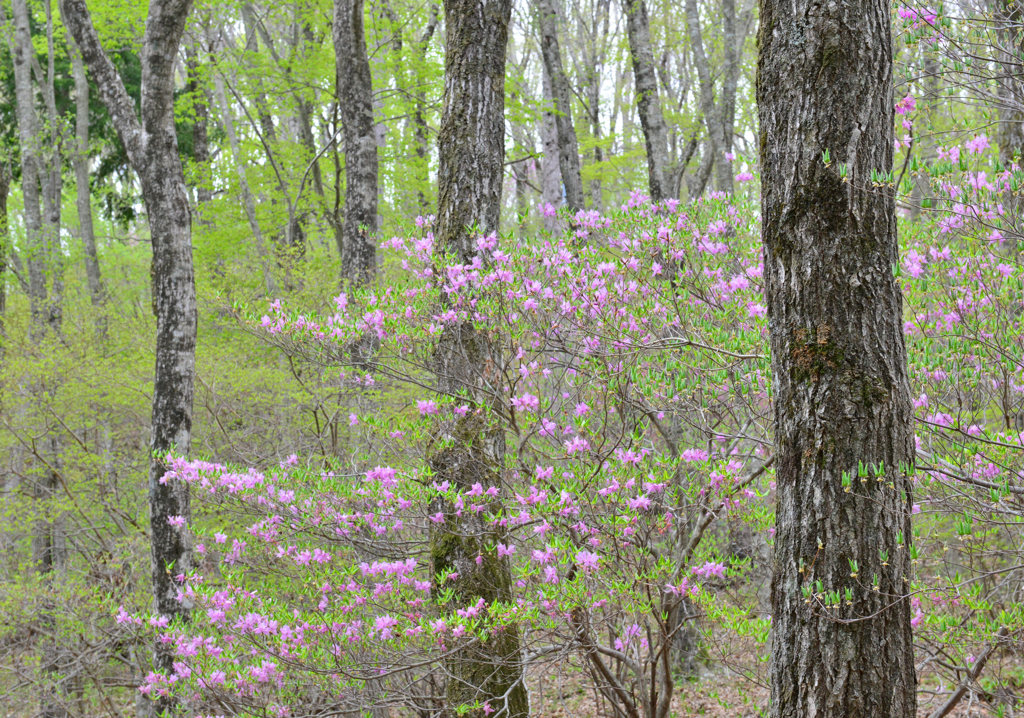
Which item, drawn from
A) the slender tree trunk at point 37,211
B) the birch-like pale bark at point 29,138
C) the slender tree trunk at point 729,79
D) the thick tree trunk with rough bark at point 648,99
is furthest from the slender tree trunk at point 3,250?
the slender tree trunk at point 729,79

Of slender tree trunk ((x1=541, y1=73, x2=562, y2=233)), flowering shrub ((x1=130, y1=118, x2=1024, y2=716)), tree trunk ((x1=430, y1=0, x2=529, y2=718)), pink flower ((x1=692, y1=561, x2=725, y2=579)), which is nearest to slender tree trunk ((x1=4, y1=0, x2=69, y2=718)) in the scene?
flowering shrub ((x1=130, y1=118, x2=1024, y2=716))

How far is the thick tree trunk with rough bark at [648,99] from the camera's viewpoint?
7863 millimetres

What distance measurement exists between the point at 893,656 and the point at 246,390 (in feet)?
24.5

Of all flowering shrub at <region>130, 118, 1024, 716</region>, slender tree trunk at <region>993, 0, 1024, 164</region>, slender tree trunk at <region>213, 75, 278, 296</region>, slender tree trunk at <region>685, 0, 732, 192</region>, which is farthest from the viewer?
slender tree trunk at <region>213, 75, 278, 296</region>

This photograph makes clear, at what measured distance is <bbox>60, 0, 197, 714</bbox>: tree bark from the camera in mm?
5754

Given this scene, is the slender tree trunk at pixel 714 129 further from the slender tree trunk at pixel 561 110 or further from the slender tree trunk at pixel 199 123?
the slender tree trunk at pixel 199 123

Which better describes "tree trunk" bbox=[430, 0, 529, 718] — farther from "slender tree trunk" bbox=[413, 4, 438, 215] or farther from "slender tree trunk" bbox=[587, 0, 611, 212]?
"slender tree trunk" bbox=[587, 0, 611, 212]

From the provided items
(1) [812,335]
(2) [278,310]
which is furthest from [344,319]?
(1) [812,335]

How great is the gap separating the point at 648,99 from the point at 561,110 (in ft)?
4.93

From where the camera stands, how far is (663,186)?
25.5ft

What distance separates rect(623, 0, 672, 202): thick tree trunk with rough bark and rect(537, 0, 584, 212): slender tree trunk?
1.01m

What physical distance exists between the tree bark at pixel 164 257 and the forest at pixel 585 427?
0.08 feet

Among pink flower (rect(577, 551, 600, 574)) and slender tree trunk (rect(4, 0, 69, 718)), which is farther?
slender tree trunk (rect(4, 0, 69, 718))

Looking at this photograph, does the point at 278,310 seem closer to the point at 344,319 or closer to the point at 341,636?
the point at 344,319
